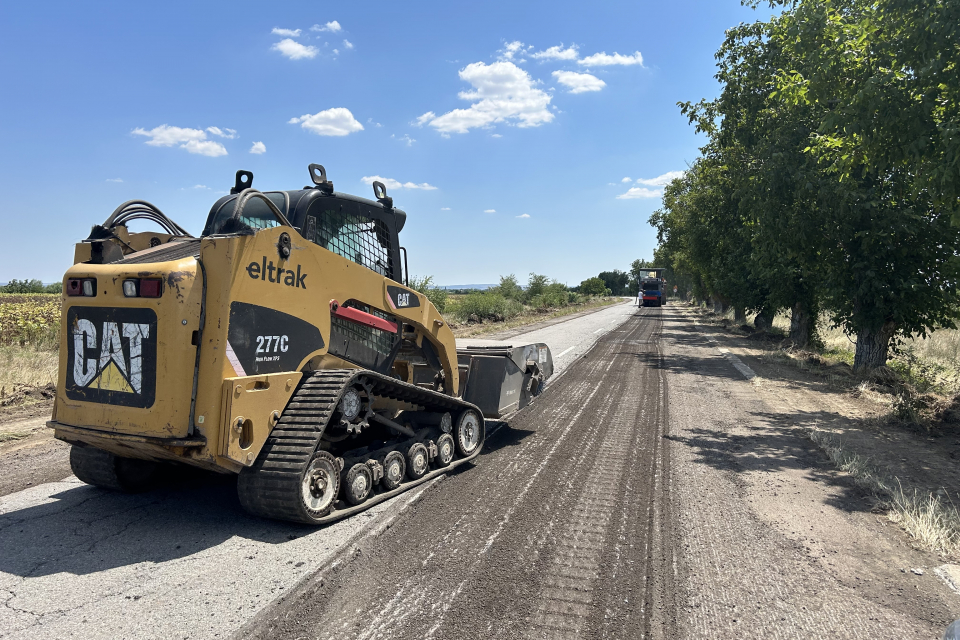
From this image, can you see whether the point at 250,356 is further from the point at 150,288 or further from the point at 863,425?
the point at 863,425

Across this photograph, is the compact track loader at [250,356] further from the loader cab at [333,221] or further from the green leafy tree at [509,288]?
the green leafy tree at [509,288]

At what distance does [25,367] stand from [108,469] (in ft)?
21.8

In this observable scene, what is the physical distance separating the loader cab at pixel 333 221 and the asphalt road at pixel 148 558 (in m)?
2.21

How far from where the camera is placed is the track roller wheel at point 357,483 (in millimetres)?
4469

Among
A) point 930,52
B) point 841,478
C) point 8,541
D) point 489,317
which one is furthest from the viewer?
point 489,317

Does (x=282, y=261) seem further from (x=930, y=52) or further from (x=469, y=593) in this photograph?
(x=930, y=52)

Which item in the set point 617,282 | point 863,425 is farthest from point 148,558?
point 617,282

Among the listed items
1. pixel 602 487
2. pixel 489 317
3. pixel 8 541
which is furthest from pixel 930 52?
pixel 489 317

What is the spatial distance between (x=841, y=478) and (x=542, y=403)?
459cm

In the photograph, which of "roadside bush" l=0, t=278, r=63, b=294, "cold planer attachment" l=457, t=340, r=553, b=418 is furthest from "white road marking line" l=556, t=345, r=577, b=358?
"roadside bush" l=0, t=278, r=63, b=294

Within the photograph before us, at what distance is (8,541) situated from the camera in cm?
395

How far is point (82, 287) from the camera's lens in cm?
399

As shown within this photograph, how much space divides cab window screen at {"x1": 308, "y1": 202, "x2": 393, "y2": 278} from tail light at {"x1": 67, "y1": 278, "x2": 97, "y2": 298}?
1.64 m

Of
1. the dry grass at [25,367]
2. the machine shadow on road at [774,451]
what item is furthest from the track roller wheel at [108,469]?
the machine shadow on road at [774,451]
